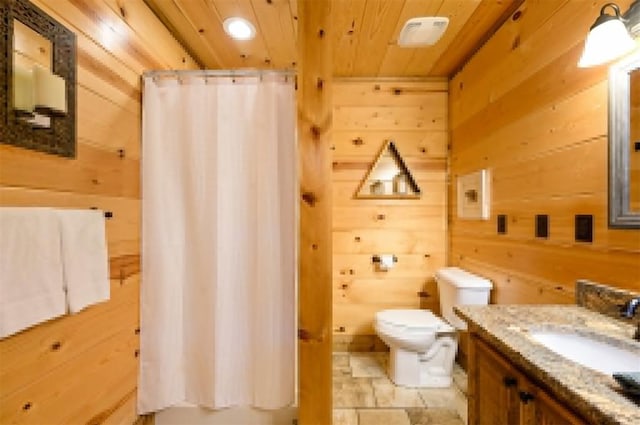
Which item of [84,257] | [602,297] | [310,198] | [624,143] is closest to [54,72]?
[84,257]

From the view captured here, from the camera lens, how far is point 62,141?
1.18m

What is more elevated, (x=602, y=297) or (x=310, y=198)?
(x=310, y=198)

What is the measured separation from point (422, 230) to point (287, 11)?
1.90 metres

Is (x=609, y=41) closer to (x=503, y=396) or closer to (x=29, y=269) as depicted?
(x=503, y=396)

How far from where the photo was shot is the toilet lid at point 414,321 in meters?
2.17

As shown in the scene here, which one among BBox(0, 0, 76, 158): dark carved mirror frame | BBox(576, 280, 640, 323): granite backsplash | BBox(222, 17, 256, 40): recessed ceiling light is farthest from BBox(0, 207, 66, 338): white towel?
BBox(576, 280, 640, 323): granite backsplash

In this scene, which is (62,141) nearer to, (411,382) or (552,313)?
(552,313)

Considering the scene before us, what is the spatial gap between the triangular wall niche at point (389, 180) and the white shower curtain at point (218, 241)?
4.20 feet

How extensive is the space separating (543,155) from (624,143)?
44 centimetres

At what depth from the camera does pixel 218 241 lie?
1653mm

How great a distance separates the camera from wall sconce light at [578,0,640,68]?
1.10m

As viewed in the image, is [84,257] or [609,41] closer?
[609,41]

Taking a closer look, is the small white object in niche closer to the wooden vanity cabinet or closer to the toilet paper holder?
the toilet paper holder

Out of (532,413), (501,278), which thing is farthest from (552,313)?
(501,278)
